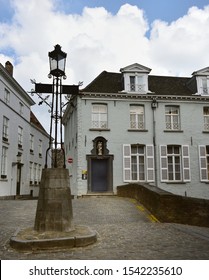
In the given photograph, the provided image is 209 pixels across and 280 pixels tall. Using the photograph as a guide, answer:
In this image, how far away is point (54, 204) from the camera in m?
7.21

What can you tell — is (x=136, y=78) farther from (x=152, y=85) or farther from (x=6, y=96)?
(x=6, y=96)

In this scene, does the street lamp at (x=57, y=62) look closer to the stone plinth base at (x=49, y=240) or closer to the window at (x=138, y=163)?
the stone plinth base at (x=49, y=240)

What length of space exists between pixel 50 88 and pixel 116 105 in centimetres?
1232

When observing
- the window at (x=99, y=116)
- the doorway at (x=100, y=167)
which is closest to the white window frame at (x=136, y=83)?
the window at (x=99, y=116)

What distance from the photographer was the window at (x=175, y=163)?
1969 centimetres

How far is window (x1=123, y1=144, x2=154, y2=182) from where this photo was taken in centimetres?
1934

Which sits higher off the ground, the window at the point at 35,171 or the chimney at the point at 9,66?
the chimney at the point at 9,66

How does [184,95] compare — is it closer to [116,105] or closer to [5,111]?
[116,105]

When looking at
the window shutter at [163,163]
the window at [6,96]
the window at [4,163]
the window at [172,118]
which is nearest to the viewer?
the window shutter at [163,163]

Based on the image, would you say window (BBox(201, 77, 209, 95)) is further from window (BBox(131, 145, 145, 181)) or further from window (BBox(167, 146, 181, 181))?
window (BBox(131, 145, 145, 181))

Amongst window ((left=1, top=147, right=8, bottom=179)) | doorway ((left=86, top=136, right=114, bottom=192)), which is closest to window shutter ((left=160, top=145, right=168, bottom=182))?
doorway ((left=86, top=136, right=114, bottom=192))

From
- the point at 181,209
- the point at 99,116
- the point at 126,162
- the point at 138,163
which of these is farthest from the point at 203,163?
the point at 181,209

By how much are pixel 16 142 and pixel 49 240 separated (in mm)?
19932

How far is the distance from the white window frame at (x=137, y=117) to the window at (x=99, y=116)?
1.93 m
